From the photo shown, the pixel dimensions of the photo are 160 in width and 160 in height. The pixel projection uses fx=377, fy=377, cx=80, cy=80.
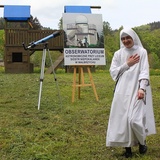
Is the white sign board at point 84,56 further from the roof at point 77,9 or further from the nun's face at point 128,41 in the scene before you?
the roof at point 77,9

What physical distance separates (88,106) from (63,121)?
1994mm

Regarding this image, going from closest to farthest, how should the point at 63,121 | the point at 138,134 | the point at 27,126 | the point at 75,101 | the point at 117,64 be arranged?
1. the point at 138,134
2. the point at 117,64
3. the point at 27,126
4. the point at 63,121
5. the point at 75,101

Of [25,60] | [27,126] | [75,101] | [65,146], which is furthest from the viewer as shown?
[25,60]

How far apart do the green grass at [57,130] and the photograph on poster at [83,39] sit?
106 centimetres

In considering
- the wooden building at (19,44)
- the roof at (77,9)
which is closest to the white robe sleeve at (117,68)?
the roof at (77,9)

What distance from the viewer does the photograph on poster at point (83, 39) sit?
30.0 feet

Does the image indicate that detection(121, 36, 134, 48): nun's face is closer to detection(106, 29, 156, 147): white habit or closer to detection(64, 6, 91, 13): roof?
detection(106, 29, 156, 147): white habit

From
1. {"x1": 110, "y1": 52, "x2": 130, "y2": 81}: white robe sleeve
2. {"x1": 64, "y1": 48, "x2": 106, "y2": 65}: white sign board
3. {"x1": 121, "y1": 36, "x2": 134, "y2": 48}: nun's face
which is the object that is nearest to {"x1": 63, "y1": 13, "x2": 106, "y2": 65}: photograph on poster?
{"x1": 64, "y1": 48, "x2": 106, "y2": 65}: white sign board

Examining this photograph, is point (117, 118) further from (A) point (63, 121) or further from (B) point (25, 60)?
Answer: (B) point (25, 60)

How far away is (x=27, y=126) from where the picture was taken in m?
6.22

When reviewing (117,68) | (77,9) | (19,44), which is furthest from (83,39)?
(19,44)

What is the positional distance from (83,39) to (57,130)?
387 cm

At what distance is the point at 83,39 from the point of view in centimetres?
927

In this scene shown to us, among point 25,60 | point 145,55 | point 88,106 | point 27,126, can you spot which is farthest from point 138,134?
point 25,60
